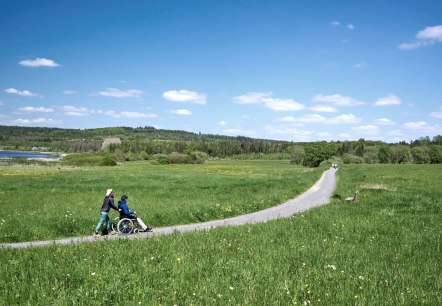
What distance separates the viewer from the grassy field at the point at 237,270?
22.3 ft

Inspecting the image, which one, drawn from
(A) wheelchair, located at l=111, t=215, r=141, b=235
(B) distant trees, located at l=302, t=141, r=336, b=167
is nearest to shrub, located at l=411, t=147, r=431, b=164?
(B) distant trees, located at l=302, t=141, r=336, b=167

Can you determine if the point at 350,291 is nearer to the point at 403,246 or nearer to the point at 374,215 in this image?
the point at 403,246

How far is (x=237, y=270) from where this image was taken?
851cm

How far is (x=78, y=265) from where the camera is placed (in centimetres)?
873

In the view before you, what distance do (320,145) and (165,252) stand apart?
111 metres

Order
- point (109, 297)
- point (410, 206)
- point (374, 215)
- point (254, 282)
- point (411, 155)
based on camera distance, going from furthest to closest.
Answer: point (411, 155)
point (410, 206)
point (374, 215)
point (254, 282)
point (109, 297)

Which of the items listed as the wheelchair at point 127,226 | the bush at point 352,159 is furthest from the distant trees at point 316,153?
the wheelchair at point 127,226

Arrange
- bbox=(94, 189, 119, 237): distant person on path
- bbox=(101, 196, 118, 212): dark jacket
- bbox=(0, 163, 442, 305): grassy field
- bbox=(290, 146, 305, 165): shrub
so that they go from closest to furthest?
bbox=(0, 163, 442, 305): grassy field
bbox=(94, 189, 119, 237): distant person on path
bbox=(101, 196, 118, 212): dark jacket
bbox=(290, 146, 305, 165): shrub

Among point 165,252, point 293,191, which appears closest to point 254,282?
point 165,252

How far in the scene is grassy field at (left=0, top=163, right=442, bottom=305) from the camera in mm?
A: 6797

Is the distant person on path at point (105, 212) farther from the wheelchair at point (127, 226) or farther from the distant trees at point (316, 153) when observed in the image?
the distant trees at point (316, 153)

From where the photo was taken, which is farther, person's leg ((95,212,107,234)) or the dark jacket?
the dark jacket

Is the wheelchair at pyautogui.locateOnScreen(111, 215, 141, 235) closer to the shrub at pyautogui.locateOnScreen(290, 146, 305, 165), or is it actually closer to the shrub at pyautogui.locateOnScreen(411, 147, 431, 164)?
the shrub at pyautogui.locateOnScreen(290, 146, 305, 165)

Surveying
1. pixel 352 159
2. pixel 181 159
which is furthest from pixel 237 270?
pixel 352 159
